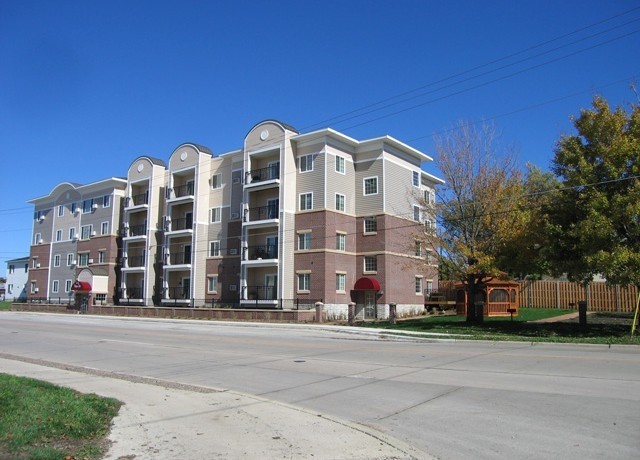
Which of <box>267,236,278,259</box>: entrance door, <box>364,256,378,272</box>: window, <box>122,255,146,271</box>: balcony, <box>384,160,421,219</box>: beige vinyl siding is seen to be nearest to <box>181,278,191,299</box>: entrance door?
<box>122,255,146,271</box>: balcony

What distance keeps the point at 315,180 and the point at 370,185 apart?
14.5ft

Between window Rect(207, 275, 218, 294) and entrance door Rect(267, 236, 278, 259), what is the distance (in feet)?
22.5

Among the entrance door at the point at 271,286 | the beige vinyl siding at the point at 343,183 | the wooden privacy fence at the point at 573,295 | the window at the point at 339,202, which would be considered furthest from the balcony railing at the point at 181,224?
the wooden privacy fence at the point at 573,295

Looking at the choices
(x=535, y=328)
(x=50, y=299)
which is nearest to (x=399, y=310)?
(x=535, y=328)

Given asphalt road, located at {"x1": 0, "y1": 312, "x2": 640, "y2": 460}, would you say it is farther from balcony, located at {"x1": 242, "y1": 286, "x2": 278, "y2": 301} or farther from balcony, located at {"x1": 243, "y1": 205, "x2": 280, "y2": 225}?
balcony, located at {"x1": 243, "y1": 205, "x2": 280, "y2": 225}

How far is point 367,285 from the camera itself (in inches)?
1556

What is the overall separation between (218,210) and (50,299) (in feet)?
102

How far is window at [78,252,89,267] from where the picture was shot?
6238 centimetres

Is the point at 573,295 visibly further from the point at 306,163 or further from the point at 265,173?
the point at 265,173

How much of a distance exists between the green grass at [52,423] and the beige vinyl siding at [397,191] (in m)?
34.3

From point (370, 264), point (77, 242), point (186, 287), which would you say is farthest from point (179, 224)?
point (370, 264)

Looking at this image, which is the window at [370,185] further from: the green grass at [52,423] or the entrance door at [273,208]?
the green grass at [52,423]

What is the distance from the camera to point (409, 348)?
19.6m

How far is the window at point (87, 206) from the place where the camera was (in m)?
63.5
